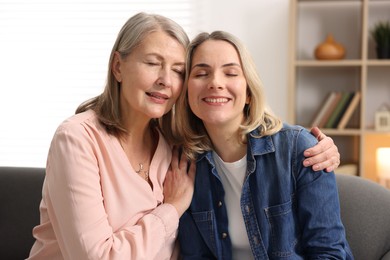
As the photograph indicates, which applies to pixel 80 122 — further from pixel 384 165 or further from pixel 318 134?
Answer: pixel 384 165

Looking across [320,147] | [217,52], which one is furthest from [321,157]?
[217,52]

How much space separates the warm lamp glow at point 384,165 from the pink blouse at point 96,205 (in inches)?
75.2

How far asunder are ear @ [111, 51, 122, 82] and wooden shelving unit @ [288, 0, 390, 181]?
6.09 ft

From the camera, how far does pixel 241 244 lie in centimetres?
176

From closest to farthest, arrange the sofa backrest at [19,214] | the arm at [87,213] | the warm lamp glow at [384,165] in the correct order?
the arm at [87,213]
the sofa backrest at [19,214]
the warm lamp glow at [384,165]

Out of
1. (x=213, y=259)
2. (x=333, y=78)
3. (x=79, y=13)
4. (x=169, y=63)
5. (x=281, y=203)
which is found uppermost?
(x=79, y=13)

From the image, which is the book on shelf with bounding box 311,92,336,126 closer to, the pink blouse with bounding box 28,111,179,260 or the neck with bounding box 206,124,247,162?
the neck with bounding box 206,124,247,162

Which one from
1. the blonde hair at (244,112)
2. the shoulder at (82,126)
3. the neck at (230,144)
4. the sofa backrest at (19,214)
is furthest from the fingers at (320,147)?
the sofa backrest at (19,214)

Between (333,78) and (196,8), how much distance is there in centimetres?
108

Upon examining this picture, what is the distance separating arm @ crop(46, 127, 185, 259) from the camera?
1.52 metres

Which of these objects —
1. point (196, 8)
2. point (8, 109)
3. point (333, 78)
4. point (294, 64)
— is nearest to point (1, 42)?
point (8, 109)

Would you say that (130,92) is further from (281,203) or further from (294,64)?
(294,64)

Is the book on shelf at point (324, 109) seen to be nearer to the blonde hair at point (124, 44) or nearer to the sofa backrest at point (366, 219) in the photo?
the sofa backrest at point (366, 219)

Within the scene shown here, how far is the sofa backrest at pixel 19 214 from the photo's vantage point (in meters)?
2.17
